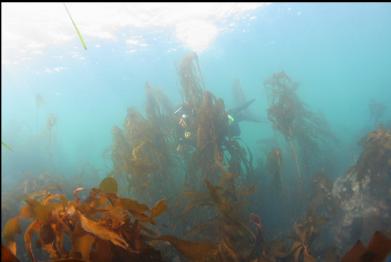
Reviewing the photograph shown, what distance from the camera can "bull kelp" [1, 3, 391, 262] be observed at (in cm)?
240

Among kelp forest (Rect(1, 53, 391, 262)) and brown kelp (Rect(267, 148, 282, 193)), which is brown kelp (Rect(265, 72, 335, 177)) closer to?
kelp forest (Rect(1, 53, 391, 262))

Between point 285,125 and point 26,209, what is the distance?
A: 27.3ft

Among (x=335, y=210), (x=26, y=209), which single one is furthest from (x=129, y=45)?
(x=26, y=209)

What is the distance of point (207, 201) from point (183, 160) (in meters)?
5.22

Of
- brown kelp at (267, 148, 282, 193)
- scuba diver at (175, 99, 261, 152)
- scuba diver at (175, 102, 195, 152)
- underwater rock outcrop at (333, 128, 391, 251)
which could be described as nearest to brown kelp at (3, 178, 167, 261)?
underwater rock outcrop at (333, 128, 391, 251)

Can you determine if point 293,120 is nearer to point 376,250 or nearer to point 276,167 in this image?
point 276,167

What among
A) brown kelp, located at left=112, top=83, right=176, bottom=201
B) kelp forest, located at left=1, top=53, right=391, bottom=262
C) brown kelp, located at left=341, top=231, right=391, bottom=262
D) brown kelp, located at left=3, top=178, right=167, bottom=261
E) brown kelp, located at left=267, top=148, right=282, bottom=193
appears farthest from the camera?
brown kelp, located at left=267, top=148, right=282, bottom=193

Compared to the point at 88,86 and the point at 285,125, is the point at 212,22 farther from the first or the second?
the point at 88,86

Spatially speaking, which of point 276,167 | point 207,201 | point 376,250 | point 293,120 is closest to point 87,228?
point 376,250

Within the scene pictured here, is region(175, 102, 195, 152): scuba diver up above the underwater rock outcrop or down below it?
above

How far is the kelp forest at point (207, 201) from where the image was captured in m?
2.26

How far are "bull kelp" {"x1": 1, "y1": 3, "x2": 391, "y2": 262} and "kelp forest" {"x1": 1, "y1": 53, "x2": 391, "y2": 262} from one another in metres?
0.02

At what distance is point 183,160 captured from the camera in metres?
9.31

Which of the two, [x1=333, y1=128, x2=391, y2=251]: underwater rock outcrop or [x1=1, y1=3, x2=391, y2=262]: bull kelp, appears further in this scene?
[x1=333, y1=128, x2=391, y2=251]: underwater rock outcrop
